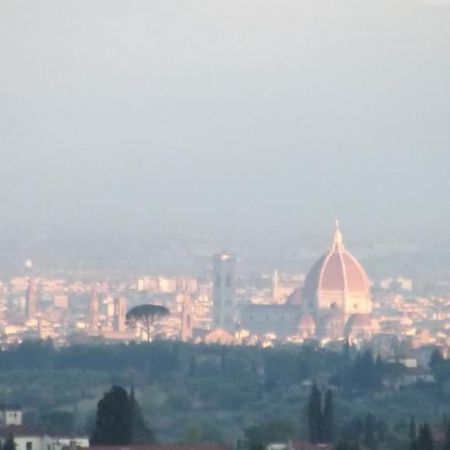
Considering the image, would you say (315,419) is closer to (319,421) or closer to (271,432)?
(319,421)

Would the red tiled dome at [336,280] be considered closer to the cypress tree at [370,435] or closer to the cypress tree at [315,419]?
the cypress tree at [370,435]

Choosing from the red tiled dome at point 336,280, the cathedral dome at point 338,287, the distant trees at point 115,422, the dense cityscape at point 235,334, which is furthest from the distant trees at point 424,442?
the red tiled dome at point 336,280

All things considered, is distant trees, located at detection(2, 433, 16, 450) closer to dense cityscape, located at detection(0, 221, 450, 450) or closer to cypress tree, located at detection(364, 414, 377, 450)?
dense cityscape, located at detection(0, 221, 450, 450)

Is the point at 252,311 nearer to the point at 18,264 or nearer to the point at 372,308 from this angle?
the point at 372,308

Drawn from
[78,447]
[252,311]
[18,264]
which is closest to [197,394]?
[78,447]

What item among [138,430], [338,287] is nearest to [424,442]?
[138,430]

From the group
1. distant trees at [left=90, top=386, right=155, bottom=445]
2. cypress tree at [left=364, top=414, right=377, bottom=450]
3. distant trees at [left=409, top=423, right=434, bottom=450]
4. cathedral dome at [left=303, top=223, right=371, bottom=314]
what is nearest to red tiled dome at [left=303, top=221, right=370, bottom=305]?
cathedral dome at [left=303, top=223, right=371, bottom=314]
